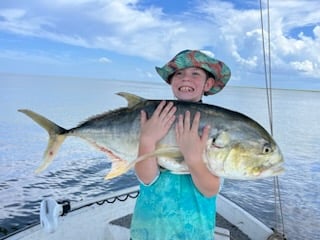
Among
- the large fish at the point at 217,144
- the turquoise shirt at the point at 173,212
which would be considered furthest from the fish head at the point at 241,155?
the turquoise shirt at the point at 173,212

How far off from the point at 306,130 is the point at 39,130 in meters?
17.9

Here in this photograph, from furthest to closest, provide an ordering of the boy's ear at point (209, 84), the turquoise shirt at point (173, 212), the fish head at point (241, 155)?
the boy's ear at point (209, 84)
the turquoise shirt at point (173, 212)
the fish head at point (241, 155)

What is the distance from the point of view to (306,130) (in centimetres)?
2777

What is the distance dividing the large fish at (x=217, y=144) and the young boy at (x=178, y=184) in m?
0.05

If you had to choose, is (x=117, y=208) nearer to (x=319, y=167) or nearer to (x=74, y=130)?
(x=74, y=130)

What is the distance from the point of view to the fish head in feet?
7.04

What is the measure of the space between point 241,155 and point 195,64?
0.67m

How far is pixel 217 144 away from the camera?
2172mm

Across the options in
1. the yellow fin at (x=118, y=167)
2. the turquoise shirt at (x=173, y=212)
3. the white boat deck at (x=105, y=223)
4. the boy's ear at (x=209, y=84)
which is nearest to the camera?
the turquoise shirt at (x=173, y=212)

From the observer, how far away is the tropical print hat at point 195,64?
250cm

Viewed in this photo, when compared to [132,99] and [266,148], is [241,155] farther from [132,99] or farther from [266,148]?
[132,99]

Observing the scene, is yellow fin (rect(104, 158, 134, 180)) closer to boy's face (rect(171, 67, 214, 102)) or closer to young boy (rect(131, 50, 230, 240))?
young boy (rect(131, 50, 230, 240))

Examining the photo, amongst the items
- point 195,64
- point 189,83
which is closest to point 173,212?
point 189,83

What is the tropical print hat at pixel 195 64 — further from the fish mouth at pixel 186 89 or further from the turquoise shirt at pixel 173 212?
the turquoise shirt at pixel 173 212
